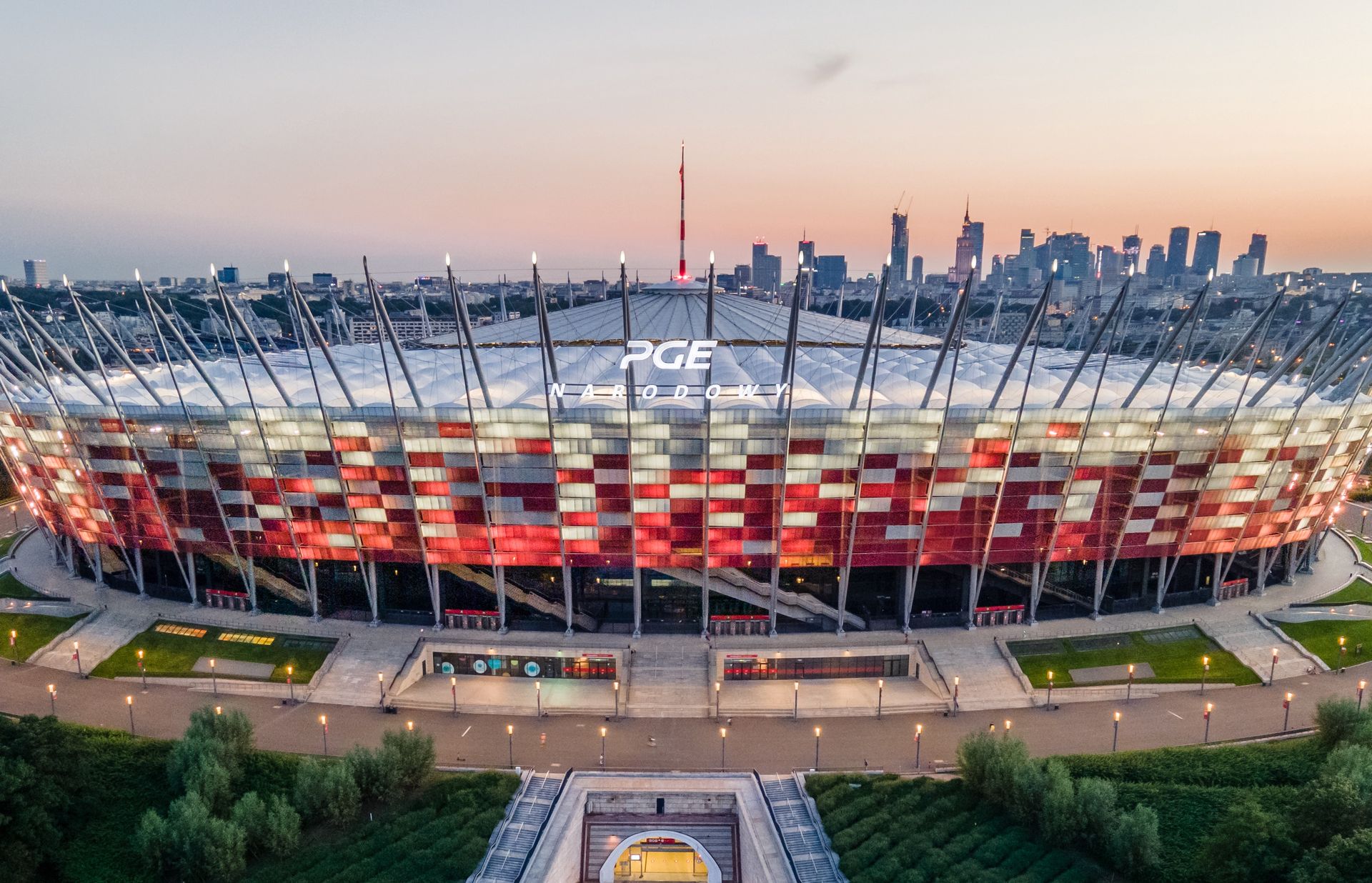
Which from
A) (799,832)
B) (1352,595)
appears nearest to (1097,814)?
(799,832)

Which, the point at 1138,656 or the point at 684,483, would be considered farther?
the point at 1138,656

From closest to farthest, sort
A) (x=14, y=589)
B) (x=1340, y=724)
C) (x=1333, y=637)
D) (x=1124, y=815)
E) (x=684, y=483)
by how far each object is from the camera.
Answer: (x=1124, y=815)
(x=1340, y=724)
(x=684, y=483)
(x=1333, y=637)
(x=14, y=589)

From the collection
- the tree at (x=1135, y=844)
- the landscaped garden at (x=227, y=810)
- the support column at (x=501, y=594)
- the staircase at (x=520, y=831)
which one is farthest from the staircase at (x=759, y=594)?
the tree at (x=1135, y=844)

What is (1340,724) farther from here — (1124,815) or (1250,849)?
(1124,815)

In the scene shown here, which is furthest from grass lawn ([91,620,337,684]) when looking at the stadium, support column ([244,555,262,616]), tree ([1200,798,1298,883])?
tree ([1200,798,1298,883])

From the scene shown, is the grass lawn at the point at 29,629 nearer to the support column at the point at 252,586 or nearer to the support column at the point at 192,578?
the support column at the point at 192,578

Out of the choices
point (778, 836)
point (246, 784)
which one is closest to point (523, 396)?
point (246, 784)
